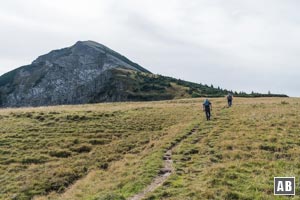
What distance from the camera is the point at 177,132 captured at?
34688mm

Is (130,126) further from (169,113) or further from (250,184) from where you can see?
(250,184)

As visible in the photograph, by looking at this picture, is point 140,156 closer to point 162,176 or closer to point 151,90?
point 162,176

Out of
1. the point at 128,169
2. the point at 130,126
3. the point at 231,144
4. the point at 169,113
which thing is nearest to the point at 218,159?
the point at 231,144

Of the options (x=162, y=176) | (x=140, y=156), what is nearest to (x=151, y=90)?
(x=140, y=156)

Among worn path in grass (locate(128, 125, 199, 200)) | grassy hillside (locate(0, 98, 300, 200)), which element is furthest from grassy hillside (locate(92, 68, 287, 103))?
worn path in grass (locate(128, 125, 199, 200))

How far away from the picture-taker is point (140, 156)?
86.7ft

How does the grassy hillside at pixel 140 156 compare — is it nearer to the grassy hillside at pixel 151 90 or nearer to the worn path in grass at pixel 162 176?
the worn path in grass at pixel 162 176

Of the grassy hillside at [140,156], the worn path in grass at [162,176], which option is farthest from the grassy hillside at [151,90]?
the worn path in grass at [162,176]

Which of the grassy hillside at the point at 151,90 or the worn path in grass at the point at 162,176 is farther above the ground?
the grassy hillside at the point at 151,90

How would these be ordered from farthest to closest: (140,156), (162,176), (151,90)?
(151,90), (140,156), (162,176)

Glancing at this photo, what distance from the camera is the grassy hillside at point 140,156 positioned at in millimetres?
17203

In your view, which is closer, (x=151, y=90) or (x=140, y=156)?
(x=140, y=156)

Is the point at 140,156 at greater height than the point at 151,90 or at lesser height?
lesser

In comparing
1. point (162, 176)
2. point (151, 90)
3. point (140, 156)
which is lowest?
point (140, 156)
